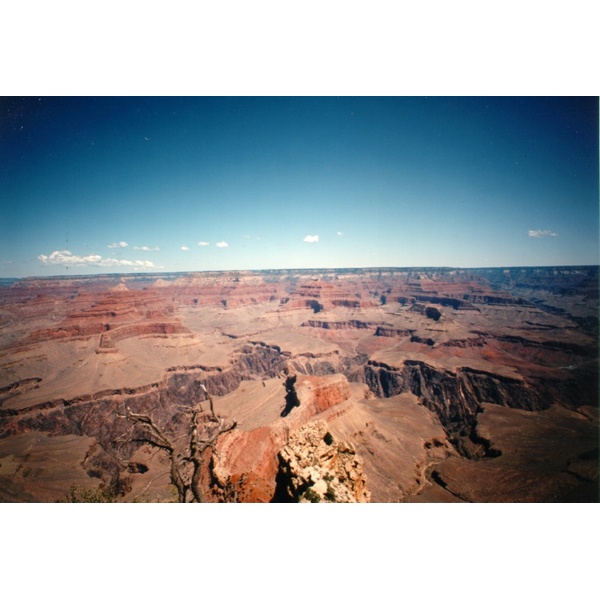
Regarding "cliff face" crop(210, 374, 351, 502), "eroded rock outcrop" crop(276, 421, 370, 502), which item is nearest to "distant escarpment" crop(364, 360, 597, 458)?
"cliff face" crop(210, 374, 351, 502)

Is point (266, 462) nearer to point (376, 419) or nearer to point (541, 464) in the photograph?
point (376, 419)

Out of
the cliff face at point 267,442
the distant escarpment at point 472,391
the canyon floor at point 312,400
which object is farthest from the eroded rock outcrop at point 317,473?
the distant escarpment at point 472,391

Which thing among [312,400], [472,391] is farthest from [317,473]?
[472,391]

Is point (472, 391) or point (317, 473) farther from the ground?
point (317, 473)

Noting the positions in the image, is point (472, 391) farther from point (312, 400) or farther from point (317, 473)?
point (317, 473)

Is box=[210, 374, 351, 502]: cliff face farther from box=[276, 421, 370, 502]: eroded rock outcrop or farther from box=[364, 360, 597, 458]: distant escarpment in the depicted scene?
box=[364, 360, 597, 458]: distant escarpment

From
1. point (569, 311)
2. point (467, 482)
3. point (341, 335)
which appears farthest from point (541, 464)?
point (569, 311)

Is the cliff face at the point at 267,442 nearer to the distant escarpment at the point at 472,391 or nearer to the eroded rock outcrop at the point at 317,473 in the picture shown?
the eroded rock outcrop at the point at 317,473

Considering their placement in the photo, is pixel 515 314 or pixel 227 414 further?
pixel 515 314
